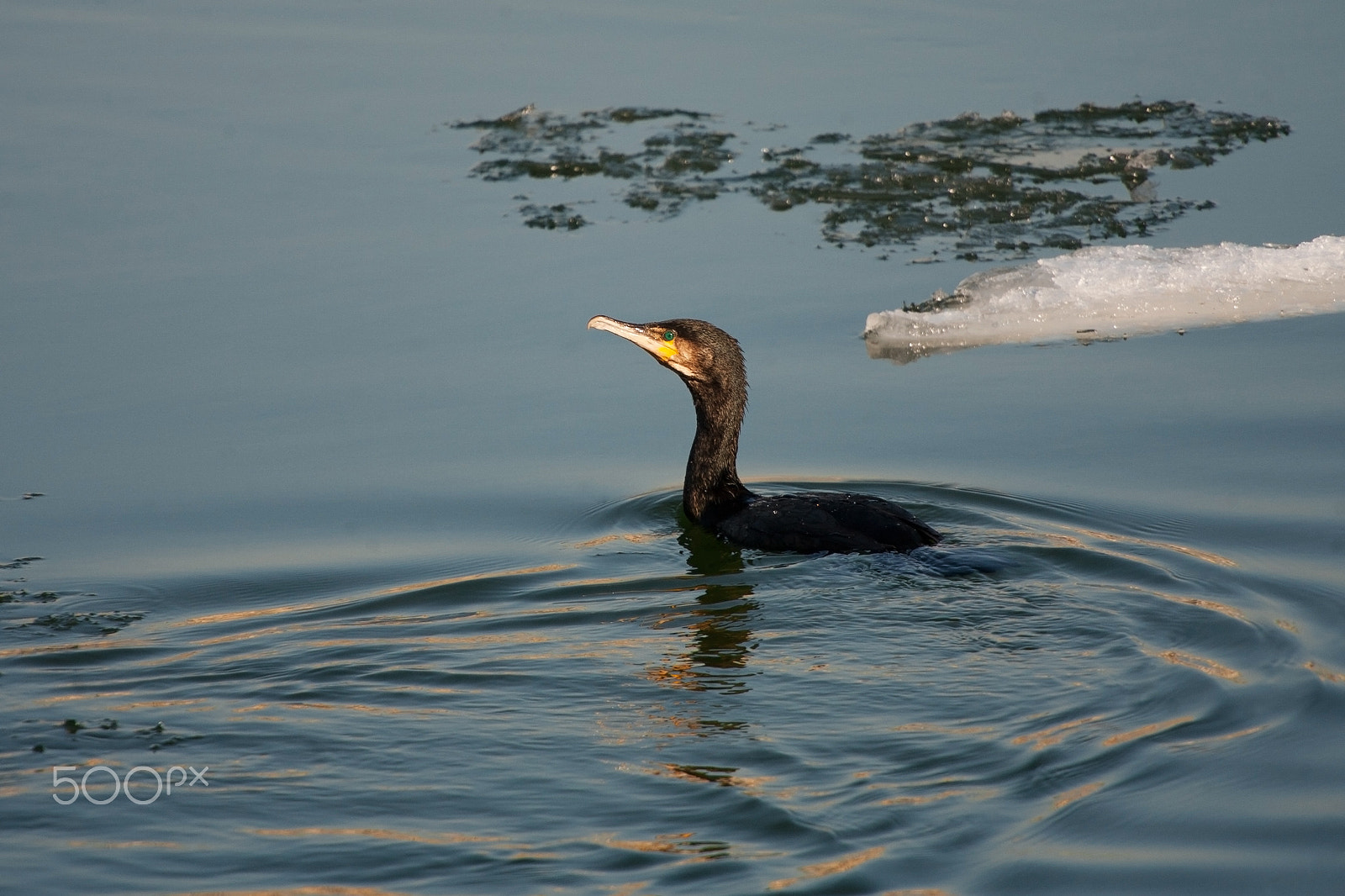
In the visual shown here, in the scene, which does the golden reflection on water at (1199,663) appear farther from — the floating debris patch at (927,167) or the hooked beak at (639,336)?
the floating debris patch at (927,167)

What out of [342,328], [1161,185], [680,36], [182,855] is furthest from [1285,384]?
[680,36]

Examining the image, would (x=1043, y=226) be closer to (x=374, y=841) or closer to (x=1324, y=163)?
(x=1324, y=163)

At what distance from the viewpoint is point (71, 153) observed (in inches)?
490

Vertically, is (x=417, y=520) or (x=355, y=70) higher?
(x=355, y=70)

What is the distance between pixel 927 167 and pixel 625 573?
20.6 feet

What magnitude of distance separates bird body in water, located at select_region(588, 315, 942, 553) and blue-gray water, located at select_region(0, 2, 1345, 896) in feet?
0.68

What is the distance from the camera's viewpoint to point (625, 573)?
24.2 feet

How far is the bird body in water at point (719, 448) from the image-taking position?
303 inches

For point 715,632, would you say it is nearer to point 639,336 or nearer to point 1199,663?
point 1199,663

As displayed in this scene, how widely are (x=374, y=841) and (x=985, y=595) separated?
3.09 meters

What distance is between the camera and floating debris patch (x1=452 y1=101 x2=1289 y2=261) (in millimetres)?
11492

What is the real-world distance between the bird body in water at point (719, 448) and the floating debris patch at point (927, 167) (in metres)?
3.28

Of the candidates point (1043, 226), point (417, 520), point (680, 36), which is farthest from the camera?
point (680, 36)

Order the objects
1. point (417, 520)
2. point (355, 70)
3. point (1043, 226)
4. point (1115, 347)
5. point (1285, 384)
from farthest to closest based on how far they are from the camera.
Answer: point (355, 70) → point (1043, 226) → point (1115, 347) → point (1285, 384) → point (417, 520)
